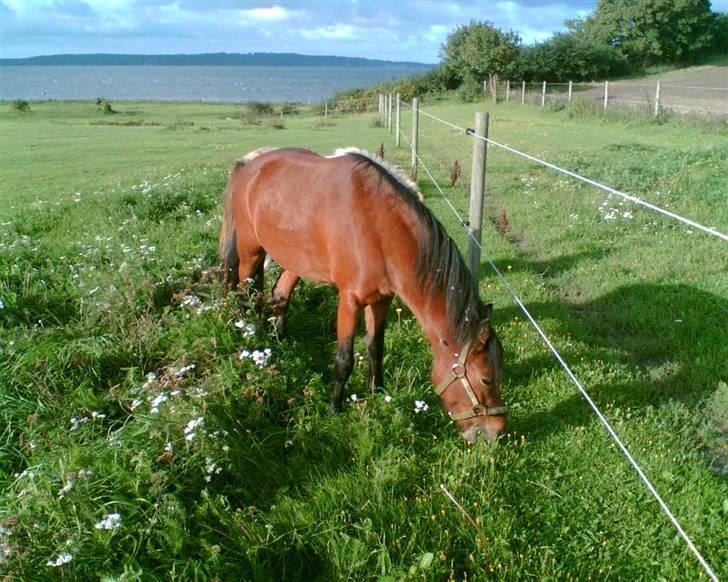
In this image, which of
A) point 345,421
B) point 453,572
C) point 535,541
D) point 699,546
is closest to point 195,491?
point 345,421

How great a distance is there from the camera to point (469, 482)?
9.60 ft

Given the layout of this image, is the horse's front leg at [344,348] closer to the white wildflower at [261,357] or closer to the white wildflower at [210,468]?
the white wildflower at [261,357]

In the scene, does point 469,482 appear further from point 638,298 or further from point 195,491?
point 638,298

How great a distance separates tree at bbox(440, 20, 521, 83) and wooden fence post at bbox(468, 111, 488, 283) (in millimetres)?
43505

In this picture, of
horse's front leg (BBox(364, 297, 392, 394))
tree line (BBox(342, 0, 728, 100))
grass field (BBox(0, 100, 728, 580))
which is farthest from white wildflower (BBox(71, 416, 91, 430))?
tree line (BBox(342, 0, 728, 100))

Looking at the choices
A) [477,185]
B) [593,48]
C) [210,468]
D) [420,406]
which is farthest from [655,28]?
[210,468]

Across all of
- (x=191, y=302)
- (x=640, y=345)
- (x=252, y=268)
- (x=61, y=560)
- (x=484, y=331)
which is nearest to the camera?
(x=61, y=560)

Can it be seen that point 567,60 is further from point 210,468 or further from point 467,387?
point 210,468

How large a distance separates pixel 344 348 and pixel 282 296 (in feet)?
4.42

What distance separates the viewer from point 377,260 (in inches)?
137

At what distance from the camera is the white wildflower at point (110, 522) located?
2.30 m

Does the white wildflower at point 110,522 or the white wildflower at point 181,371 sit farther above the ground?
the white wildflower at point 181,371

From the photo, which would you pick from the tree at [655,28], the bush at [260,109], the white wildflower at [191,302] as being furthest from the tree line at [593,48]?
the white wildflower at [191,302]

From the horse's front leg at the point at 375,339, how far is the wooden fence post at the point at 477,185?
3.40 ft
